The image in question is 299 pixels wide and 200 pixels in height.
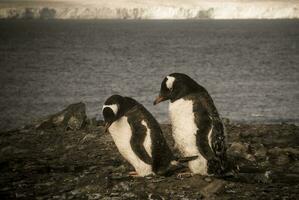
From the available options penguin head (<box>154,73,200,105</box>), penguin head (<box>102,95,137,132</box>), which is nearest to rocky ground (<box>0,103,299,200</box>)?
penguin head (<box>102,95,137,132</box>)

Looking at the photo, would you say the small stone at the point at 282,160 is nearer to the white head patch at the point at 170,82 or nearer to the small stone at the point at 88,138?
the white head patch at the point at 170,82

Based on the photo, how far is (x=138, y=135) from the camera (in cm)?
853

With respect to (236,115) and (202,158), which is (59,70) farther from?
(202,158)

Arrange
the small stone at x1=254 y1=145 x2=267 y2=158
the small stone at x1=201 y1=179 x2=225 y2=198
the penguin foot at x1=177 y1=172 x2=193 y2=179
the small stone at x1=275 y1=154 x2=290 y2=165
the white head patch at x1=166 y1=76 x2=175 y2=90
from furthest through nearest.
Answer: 1. the small stone at x1=254 y1=145 x2=267 y2=158
2. the small stone at x1=275 y1=154 x2=290 y2=165
3. the penguin foot at x1=177 y1=172 x2=193 y2=179
4. the white head patch at x1=166 y1=76 x2=175 y2=90
5. the small stone at x1=201 y1=179 x2=225 y2=198

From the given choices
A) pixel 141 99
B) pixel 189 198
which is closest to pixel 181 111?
pixel 189 198

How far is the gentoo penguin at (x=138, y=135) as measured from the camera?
8.54 m

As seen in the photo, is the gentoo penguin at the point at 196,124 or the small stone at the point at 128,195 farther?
the gentoo penguin at the point at 196,124

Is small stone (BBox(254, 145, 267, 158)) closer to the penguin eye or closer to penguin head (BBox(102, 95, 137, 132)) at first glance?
the penguin eye

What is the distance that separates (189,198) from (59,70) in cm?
4886

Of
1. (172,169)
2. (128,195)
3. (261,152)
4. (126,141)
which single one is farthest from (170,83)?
(261,152)

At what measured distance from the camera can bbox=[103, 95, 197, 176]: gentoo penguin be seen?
28.0 feet

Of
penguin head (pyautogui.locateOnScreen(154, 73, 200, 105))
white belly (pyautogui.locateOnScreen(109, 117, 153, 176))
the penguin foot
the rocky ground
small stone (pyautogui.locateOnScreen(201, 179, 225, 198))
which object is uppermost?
penguin head (pyautogui.locateOnScreen(154, 73, 200, 105))

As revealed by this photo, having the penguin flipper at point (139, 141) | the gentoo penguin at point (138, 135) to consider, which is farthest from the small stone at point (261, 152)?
the penguin flipper at point (139, 141)

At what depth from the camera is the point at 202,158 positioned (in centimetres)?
850
